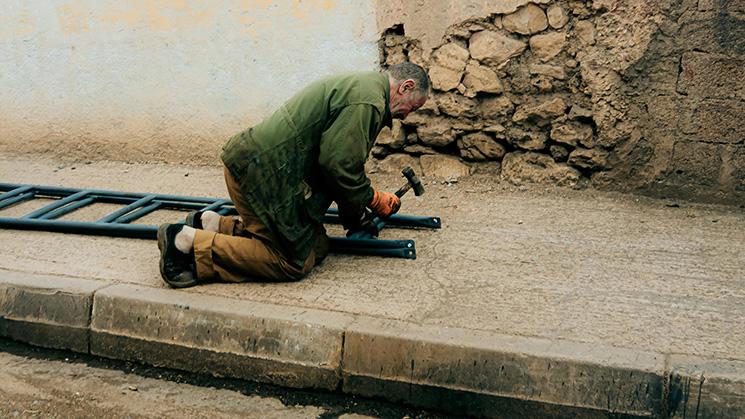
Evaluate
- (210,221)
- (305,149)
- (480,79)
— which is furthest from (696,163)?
(210,221)

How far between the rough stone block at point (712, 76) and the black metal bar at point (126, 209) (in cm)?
327

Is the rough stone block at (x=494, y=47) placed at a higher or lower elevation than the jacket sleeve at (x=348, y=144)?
higher

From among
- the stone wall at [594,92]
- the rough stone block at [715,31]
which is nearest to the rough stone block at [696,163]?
the stone wall at [594,92]

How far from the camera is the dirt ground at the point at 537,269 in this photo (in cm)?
357

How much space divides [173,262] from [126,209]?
130 cm

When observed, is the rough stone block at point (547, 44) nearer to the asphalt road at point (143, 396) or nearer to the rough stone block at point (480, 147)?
the rough stone block at point (480, 147)

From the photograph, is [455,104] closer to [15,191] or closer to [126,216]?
[126,216]

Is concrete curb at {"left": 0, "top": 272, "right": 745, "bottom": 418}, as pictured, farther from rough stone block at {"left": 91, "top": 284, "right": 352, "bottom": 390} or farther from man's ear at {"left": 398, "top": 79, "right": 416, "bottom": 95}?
man's ear at {"left": 398, "top": 79, "right": 416, "bottom": 95}

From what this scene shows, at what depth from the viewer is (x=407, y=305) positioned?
375cm

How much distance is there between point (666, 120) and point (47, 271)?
359cm

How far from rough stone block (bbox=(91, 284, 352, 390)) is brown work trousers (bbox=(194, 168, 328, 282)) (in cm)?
19

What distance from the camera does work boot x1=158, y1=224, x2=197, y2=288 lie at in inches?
156

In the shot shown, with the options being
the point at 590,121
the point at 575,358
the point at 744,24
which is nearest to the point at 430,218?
the point at 590,121

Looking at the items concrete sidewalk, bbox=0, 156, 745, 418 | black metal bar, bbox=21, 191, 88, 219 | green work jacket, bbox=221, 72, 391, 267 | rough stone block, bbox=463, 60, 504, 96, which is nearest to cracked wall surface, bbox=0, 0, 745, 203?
rough stone block, bbox=463, 60, 504, 96
